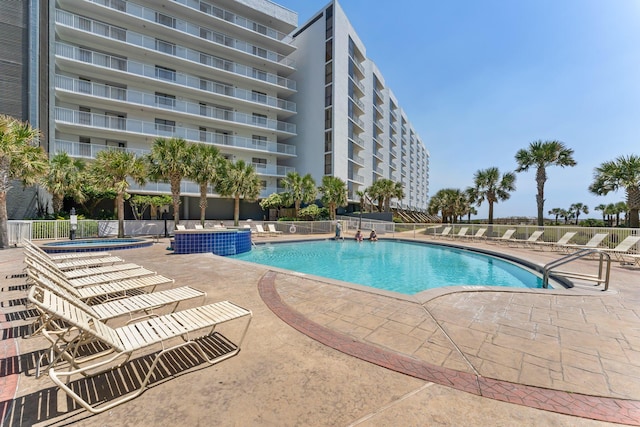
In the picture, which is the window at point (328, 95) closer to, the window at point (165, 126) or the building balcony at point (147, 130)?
the building balcony at point (147, 130)

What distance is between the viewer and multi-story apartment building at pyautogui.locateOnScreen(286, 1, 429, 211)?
3064 cm

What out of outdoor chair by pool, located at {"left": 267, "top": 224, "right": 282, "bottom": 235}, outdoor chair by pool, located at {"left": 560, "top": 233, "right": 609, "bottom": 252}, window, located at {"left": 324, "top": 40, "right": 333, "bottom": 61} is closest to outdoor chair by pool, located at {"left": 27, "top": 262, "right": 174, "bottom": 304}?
outdoor chair by pool, located at {"left": 560, "top": 233, "right": 609, "bottom": 252}

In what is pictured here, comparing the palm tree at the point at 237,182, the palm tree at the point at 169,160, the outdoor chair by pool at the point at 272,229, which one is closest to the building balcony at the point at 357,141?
the palm tree at the point at 237,182

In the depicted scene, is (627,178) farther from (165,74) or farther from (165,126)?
(165,74)

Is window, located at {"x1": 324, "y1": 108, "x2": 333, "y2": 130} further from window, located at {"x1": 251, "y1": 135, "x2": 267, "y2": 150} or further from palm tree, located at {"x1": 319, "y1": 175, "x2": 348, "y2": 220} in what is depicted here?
palm tree, located at {"x1": 319, "y1": 175, "x2": 348, "y2": 220}

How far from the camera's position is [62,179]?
58.6 ft

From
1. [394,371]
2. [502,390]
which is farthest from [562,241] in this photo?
[394,371]

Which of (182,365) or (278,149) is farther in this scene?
(278,149)

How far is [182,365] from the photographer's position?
9.39 ft

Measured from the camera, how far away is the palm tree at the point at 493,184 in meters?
29.1

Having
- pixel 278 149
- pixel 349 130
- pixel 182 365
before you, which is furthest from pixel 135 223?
pixel 349 130

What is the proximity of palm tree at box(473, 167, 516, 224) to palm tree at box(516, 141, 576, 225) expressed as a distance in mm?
4961

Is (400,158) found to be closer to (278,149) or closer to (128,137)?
(278,149)

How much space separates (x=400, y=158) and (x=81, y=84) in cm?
5145
